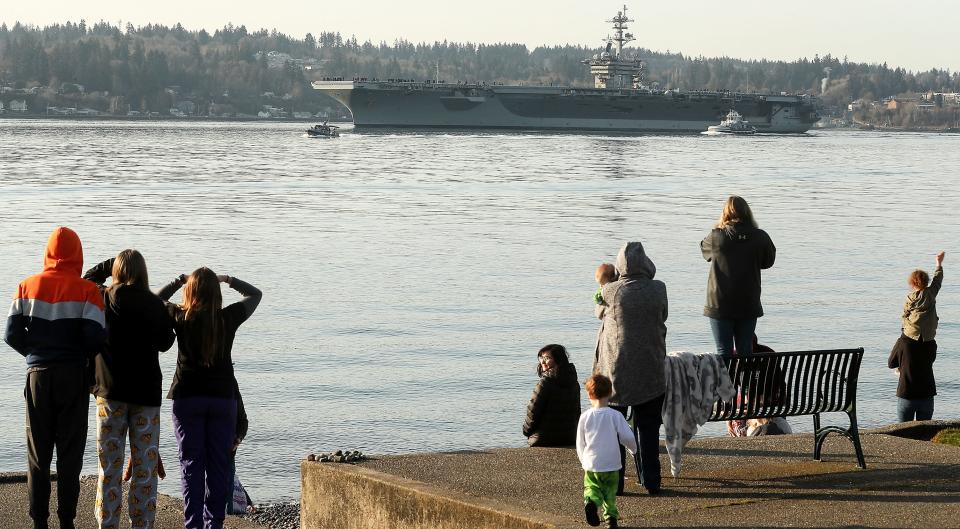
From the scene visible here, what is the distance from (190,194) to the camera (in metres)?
45.8

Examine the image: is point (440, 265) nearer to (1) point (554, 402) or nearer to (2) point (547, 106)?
(1) point (554, 402)

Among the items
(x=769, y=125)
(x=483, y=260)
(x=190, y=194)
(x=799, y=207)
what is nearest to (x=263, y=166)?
(x=190, y=194)

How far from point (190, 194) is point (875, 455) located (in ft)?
131

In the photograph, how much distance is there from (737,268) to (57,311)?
13.8 feet

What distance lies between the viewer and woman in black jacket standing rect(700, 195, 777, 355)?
8547mm

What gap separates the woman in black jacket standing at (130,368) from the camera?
6746 mm

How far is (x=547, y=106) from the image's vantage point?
12988cm

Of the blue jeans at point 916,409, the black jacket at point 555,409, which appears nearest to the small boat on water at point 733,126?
the blue jeans at point 916,409

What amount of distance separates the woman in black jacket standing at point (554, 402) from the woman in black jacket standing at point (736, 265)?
3.66 ft

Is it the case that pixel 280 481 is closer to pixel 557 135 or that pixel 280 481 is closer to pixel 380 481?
pixel 380 481

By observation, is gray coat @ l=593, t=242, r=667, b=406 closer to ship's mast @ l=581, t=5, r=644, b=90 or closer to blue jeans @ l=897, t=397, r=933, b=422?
blue jeans @ l=897, t=397, r=933, b=422

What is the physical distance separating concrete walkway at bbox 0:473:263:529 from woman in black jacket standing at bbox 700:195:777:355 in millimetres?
3238

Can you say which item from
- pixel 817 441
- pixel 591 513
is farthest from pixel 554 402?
pixel 591 513

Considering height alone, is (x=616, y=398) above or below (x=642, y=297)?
below
